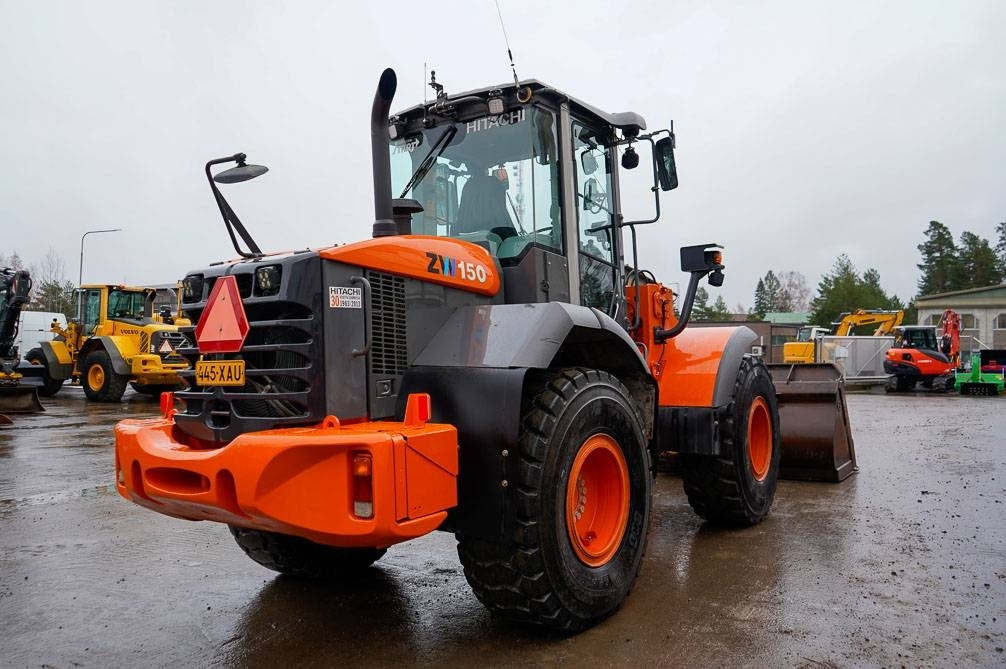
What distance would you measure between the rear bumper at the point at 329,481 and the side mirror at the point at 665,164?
2.54m

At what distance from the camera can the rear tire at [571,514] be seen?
3.17 metres

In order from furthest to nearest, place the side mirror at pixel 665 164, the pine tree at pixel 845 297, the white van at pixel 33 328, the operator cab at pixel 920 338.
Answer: the pine tree at pixel 845 297 → the white van at pixel 33 328 → the operator cab at pixel 920 338 → the side mirror at pixel 665 164

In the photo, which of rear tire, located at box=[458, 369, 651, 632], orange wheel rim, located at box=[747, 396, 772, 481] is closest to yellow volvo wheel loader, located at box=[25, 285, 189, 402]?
orange wheel rim, located at box=[747, 396, 772, 481]

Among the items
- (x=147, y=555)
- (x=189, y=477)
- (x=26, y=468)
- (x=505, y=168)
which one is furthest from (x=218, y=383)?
(x=26, y=468)

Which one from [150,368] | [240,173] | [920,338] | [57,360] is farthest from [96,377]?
[920,338]

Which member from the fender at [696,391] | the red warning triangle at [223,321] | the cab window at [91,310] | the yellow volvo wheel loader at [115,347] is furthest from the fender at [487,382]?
the cab window at [91,310]

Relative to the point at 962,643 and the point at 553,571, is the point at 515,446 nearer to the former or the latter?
the point at 553,571

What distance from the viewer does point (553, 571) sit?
3211 mm

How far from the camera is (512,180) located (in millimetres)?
4145

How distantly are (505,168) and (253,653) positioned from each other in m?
2.68

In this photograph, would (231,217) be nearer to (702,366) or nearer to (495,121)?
(495,121)

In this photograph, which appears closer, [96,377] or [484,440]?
[484,440]

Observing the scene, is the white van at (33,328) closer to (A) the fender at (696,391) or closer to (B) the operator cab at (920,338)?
(B) the operator cab at (920,338)

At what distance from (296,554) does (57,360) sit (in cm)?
1854
